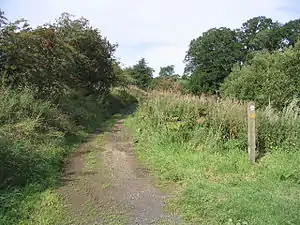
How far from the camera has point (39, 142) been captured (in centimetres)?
560

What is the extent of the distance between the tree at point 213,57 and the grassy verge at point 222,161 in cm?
3029

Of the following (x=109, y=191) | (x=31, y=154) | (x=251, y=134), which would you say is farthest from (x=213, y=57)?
(x=109, y=191)

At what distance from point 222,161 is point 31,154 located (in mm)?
3342

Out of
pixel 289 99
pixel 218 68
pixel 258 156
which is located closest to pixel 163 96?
pixel 258 156

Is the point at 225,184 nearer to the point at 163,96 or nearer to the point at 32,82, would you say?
the point at 163,96

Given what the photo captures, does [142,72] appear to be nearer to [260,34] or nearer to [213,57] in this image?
[213,57]

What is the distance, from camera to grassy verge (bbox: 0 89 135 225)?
129 inches

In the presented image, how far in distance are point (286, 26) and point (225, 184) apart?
3973 cm

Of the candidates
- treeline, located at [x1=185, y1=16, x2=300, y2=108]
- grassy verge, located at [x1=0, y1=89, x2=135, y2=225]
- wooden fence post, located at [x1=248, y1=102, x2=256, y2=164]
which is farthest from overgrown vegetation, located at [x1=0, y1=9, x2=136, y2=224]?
treeline, located at [x1=185, y1=16, x2=300, y2=108]

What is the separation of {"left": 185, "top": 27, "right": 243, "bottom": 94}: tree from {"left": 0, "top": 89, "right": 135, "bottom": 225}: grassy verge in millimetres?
30736

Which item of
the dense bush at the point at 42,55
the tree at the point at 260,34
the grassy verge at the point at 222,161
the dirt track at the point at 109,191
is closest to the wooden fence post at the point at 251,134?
the grassy verge at the point at 222,161

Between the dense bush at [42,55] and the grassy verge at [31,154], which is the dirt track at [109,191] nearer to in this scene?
the grassy verge at [31,154]

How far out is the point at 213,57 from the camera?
125 feet

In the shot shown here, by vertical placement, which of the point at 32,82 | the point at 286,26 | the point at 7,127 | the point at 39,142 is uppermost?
the point at 286,26
